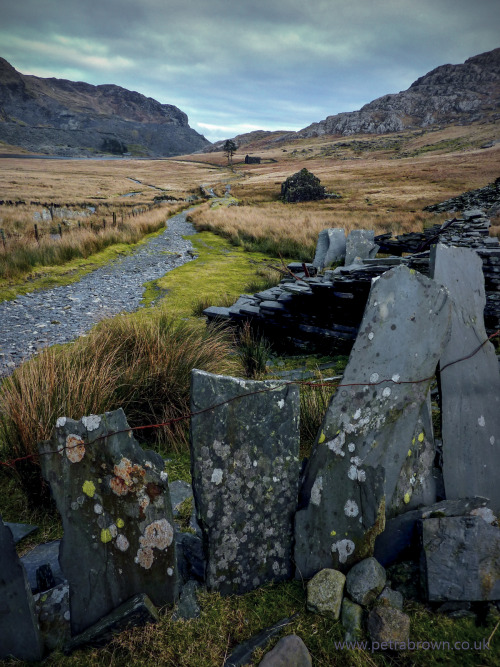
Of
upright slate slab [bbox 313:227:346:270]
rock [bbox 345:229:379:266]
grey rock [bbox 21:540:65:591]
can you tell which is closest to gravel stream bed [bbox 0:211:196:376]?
grey rock [bbox 21:540:65:591]

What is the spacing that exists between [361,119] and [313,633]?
20079 cm

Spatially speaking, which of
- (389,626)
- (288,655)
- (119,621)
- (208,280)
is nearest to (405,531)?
(389,626)

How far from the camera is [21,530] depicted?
7.78 ft

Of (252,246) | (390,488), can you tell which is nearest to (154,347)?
Answer: (390,488)

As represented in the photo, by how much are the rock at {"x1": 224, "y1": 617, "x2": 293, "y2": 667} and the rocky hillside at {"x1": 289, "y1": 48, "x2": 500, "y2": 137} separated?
573 ft

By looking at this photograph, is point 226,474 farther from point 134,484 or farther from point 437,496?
point 437,496

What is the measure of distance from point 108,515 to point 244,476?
0.73 meters

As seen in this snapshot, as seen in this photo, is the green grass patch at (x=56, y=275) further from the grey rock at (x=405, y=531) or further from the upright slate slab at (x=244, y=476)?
the grey rock at (x=405, y=531)

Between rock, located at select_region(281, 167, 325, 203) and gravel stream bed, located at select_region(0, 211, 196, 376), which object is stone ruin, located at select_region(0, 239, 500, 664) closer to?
gravel stream bed, located at select_region(0, 211, 196, 376)

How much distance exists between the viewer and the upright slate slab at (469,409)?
Result: 2.44 metres

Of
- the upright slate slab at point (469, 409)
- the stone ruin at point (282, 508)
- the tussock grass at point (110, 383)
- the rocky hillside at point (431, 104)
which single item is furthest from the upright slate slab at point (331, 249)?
the rocky hillside at point (431, 104)

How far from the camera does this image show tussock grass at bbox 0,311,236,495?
2805mm

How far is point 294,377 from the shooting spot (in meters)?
4.70

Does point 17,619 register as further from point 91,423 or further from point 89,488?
point 91,423
